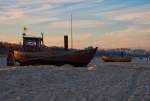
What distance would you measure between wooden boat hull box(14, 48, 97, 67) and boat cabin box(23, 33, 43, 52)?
97cm

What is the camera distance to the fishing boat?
109 feet

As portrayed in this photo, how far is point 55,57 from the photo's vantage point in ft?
108

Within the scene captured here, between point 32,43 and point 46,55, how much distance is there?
2.42 meters

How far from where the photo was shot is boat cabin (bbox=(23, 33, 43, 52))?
34719 mm

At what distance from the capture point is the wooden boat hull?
33062 mm

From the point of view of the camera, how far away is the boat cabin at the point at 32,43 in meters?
34.7

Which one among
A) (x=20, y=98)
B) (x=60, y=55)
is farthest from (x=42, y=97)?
(x=60, y=55)

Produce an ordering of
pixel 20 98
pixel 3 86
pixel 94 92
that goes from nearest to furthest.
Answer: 1. pixel 20 98
2. pixel 94 92
3. pixel 3 86

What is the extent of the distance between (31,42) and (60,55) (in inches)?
128

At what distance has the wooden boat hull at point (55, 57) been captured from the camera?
1302 inches

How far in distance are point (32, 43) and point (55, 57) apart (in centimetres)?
298

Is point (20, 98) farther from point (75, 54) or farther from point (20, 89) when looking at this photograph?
point (75, 54)

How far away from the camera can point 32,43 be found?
34.8 m

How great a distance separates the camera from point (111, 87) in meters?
15.9
